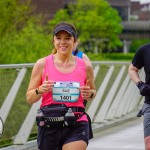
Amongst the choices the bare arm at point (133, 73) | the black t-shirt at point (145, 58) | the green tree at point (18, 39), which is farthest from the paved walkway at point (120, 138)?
the black t-shirt at point (145, 58)

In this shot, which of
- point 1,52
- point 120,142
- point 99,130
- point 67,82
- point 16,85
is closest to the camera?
point 67,82

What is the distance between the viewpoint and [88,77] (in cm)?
571

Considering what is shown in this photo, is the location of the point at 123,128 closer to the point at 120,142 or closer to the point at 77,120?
the point at 120,142

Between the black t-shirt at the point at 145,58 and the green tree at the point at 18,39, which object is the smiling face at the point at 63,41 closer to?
the black t-shirt at the point at 145,58

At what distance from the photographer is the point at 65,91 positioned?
5.42 meters

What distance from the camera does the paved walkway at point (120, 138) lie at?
10.3 meters

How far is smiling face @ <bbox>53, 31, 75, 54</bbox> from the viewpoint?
5.52 metres

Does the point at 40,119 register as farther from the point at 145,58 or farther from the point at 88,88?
the point at 145,58

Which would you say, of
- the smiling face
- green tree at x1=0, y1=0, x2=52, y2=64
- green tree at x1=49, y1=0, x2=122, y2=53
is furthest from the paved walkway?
green tree at x1=49, y1=0, x2=122, y2=53

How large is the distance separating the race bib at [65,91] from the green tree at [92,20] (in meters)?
79.6

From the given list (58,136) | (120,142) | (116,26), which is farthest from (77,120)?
(116,26)

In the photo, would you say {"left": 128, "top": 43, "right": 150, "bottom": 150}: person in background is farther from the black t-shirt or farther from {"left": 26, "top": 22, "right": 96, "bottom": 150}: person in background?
{"left": 26, "top": 22, "right": 96, "bottom": 150}: person in background

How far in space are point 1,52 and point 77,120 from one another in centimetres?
843

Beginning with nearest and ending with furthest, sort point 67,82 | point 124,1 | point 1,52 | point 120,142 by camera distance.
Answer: point 67,82
point 120,142
point 1,52
point 124,1
